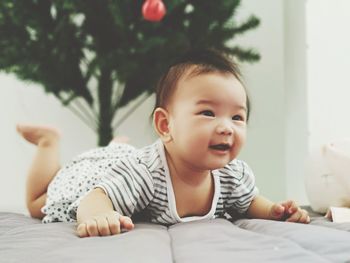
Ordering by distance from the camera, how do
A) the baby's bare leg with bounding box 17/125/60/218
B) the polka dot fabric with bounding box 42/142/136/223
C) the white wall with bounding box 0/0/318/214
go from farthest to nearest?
the white wall with bounding box 0/0/318/214
the baby's bare leg with bounding box 17/125/60/218
the polka dot fabric with bounding box 42/142/136/223

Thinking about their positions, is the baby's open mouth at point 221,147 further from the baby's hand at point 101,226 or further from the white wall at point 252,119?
the white wall at point 252,119

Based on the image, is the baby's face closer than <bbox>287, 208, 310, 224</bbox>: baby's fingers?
Yes

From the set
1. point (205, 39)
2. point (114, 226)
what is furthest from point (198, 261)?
point (205, 39)

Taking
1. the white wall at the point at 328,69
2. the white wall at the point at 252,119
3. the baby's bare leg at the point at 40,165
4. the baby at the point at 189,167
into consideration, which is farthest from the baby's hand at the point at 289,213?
the white wall at the point at 252,119

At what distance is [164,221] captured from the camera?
0.98 m

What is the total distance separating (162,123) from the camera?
0.99m

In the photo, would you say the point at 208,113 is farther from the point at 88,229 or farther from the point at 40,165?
the point at 40,165

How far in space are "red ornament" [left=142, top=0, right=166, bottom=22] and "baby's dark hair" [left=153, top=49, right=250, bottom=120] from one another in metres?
1.03

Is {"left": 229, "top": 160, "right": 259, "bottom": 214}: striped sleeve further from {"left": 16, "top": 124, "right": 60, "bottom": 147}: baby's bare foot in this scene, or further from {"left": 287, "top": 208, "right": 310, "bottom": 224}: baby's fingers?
{"left": 16, "top": 124, "right": 60, "bottom": 147}: baby's bare foot

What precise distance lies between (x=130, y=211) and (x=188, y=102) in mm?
235

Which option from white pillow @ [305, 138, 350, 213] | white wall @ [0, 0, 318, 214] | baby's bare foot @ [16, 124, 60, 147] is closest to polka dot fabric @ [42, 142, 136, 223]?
baby's bare foot @ [16, 124, 60, 147]

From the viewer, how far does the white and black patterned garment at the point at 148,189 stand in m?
0.95

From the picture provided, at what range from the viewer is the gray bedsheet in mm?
573

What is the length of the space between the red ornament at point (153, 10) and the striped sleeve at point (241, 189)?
3.47 feet
